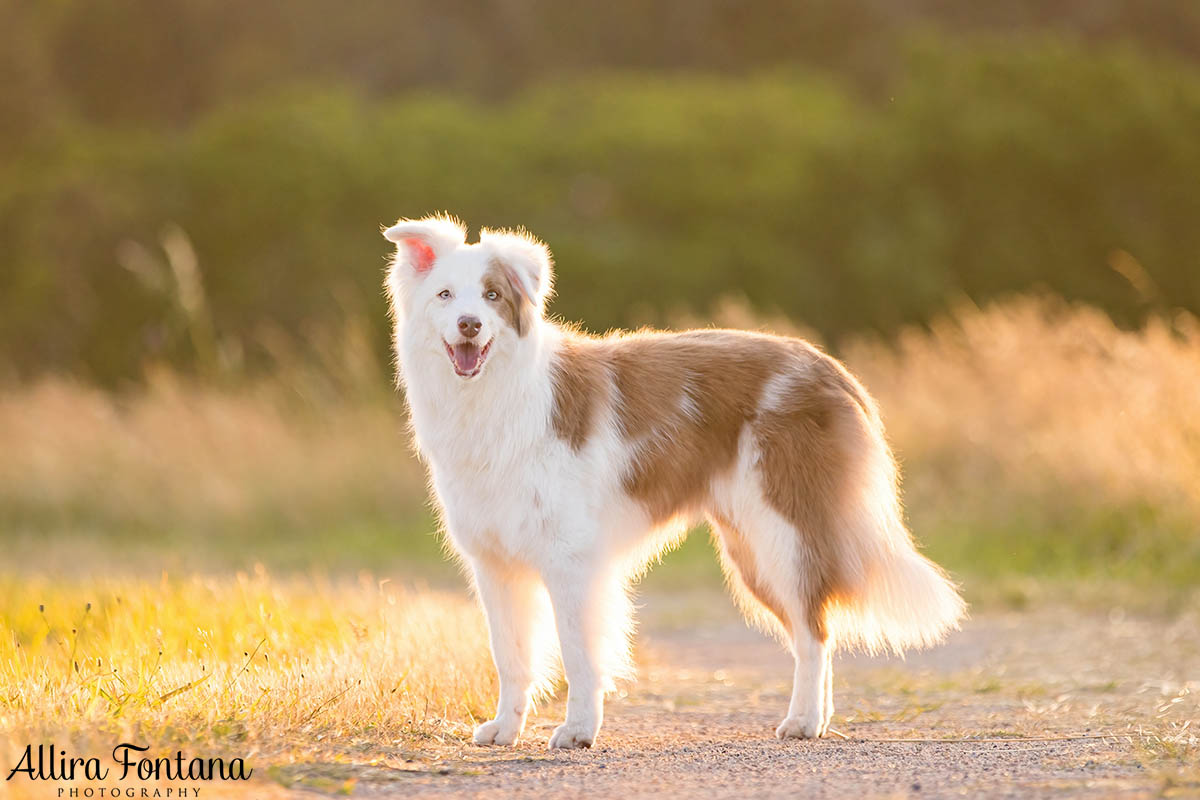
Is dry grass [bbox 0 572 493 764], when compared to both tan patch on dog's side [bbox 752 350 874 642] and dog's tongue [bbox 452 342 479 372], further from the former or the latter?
tan patch on dog's side [bbox 752 350 874 642]

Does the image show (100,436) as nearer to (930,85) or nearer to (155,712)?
(155,712)

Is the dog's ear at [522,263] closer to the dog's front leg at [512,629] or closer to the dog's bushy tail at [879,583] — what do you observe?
the dog's front leg at [512,629]

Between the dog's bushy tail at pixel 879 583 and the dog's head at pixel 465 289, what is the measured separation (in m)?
1.42

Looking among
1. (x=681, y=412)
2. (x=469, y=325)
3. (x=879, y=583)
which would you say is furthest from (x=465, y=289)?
(x=879, y=583)

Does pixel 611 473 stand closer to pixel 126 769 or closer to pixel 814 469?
pixel 814 469

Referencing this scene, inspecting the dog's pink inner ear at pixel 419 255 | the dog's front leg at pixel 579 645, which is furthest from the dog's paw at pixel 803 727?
the dog's pink inner ear at pixel 419 255

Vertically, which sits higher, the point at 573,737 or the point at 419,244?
the point at 419,244

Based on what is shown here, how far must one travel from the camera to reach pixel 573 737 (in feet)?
17.4

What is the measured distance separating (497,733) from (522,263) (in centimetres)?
171

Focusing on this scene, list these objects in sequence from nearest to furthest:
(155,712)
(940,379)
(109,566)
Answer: (155,712) < (109,566) < (940,379)

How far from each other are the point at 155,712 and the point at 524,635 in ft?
4.52

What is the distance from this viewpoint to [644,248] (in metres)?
21.5

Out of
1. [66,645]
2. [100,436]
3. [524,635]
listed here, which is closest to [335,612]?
[66,645]

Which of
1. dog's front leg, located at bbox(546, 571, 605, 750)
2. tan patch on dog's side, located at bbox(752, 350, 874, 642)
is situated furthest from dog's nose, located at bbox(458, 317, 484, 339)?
tan patch on dog's side, located at bbox(752, 350, 874, 642)
